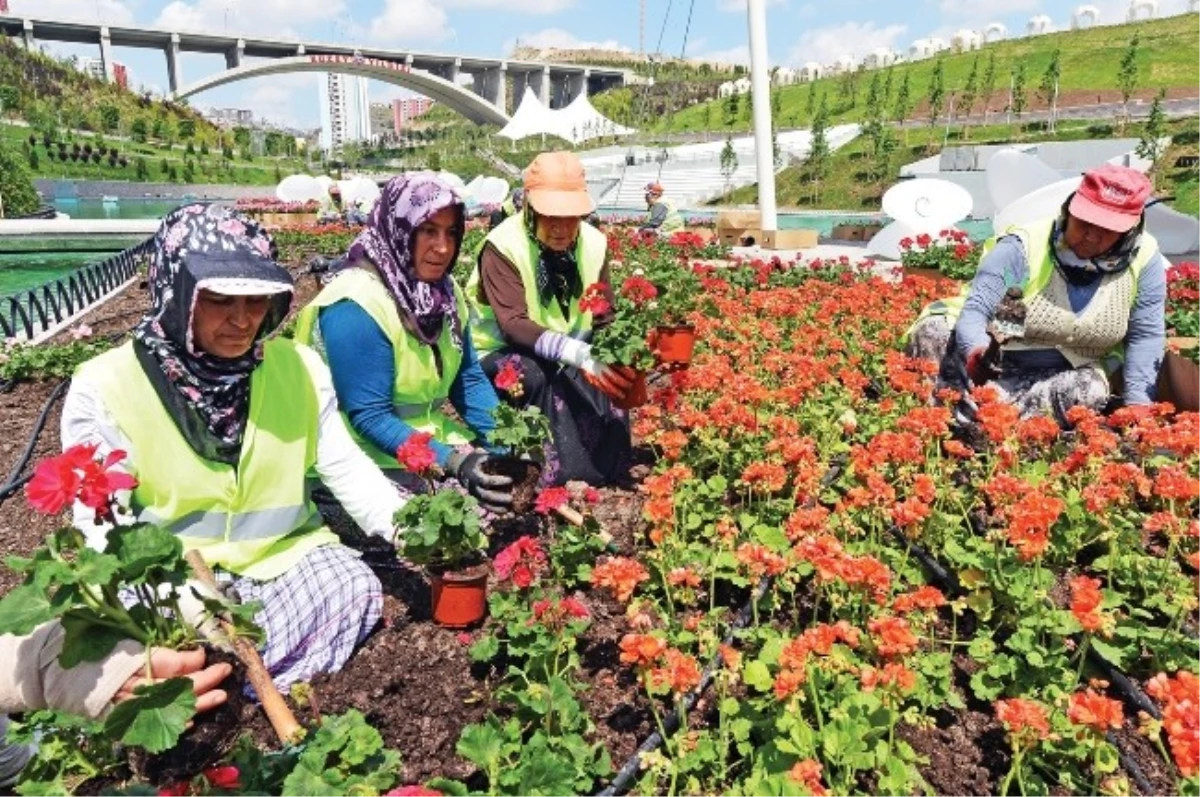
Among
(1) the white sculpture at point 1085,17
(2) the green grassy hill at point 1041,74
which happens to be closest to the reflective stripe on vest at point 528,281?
(2) the green grassy hill at point 1041,74

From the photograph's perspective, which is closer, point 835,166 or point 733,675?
point 733,675

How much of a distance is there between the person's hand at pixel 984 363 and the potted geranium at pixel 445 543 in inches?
94.7

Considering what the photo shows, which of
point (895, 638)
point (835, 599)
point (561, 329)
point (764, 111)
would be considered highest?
point (764, 111)

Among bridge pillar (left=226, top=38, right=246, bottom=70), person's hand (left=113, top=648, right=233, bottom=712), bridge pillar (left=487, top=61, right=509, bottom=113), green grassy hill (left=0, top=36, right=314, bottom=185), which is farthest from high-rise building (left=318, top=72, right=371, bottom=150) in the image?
person's hand (left=113, top=648, right=233, bottom=712)

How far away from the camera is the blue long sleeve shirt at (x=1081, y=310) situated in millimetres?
3693

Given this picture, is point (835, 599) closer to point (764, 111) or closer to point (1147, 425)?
point (1147, 425)

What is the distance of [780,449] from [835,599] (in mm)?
781

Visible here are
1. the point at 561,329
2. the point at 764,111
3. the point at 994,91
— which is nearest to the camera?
the point at 561,329

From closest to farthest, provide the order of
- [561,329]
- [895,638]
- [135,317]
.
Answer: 1. [895,638]
2. [561,329]
3. [135,317]

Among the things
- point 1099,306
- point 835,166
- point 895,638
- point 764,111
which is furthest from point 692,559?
point 835,166

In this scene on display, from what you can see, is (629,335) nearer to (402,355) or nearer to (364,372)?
(402,355)

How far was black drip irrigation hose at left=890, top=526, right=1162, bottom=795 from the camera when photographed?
2002mm

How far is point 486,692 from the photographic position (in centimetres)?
233

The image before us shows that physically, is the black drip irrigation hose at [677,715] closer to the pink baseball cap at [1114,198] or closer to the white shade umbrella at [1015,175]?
the pink baseball cap at [1114,198]
